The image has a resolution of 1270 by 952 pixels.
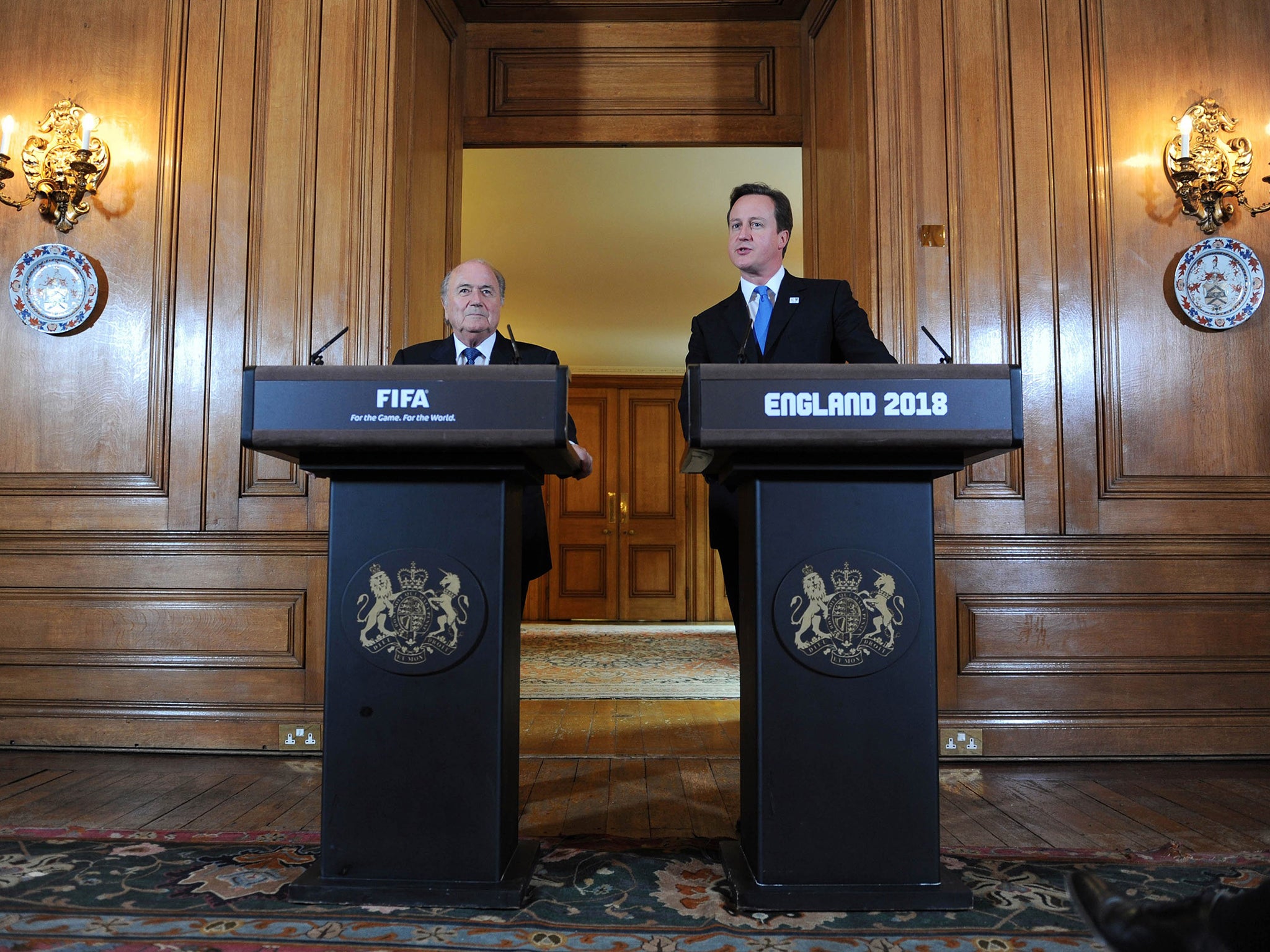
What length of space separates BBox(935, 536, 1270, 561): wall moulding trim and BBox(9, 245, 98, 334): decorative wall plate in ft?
9.80

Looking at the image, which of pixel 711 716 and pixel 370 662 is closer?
pixel 370 662

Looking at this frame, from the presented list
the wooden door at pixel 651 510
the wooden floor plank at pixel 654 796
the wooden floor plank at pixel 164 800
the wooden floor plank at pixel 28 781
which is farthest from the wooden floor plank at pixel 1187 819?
the wooden door at pixel 651 510

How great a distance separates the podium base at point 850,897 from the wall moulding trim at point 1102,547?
1.60m

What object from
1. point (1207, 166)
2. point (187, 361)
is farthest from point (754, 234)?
point (187, 361)

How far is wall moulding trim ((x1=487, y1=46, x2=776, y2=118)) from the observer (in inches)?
158

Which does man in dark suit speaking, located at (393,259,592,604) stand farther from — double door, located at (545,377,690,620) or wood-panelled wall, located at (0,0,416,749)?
double door, located at (545,377,690,620)

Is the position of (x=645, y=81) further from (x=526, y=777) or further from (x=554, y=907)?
(x=554, y=907)

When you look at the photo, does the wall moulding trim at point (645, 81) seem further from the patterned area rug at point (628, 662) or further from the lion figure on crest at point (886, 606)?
the lion figure on crest at point (886, 606)

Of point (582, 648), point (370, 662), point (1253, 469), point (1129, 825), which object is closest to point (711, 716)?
point (1129, 825)

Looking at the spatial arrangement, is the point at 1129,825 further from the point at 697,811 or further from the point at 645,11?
the point at 645,11

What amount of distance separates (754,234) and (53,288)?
2522 mm

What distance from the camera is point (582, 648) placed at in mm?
7438

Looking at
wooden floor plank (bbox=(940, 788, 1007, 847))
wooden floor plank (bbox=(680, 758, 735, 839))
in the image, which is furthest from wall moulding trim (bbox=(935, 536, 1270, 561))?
wooden floor plank (bbox=(680, 758, 735, 839))

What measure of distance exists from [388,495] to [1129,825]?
1881 mm
